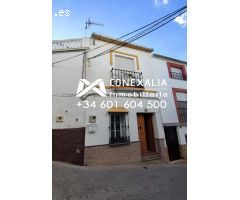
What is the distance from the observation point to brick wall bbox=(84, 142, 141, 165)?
5.45 feet

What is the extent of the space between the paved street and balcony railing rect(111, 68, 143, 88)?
1013 mm

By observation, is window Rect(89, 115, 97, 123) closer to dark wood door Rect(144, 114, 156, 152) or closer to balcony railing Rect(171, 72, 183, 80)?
dark wood door Rect(144, 114, 156, 152)

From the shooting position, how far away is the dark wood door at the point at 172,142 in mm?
1943

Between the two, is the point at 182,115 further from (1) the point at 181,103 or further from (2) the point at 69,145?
(2) the point at 69,145

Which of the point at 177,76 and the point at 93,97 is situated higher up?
the point at 177,76

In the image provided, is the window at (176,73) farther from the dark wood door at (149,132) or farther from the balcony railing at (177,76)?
the dark wood door at (149,132)

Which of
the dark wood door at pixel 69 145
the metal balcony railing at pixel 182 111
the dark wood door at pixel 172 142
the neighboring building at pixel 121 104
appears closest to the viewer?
the dark wood door at pixel 69 145

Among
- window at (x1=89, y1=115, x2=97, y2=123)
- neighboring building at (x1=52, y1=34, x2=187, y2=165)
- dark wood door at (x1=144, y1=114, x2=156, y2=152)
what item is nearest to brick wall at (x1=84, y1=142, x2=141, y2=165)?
neighboring building at (x1=52, y1=34, x2=187, y2=165)

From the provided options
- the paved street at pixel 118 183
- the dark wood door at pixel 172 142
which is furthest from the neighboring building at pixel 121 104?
the paved street at pixel 118 183

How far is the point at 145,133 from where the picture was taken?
6.49ft

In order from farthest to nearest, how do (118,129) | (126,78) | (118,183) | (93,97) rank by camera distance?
(126,78) → (118,129) → (93,97) → (118,183)

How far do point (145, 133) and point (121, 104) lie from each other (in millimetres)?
548

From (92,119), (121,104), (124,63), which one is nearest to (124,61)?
(124,63)
